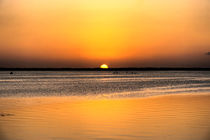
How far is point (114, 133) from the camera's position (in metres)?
10.0

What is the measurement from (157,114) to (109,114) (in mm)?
1856

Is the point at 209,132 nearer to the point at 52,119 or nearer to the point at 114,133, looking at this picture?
the point at 114,133

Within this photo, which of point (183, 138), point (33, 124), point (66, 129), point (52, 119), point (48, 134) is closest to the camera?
point (183, 138)

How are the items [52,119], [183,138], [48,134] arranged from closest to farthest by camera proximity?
[183,138]
[48,134]
[52,119]

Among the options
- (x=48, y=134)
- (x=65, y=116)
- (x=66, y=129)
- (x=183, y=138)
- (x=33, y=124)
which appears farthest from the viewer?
(x=65, y=116)

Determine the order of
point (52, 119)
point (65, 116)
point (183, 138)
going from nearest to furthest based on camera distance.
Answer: point (183, 138)
point (52, 119)
point (65, 116)

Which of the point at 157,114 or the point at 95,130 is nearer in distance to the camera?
the point at 95,130

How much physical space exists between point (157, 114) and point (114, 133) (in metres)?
4.43

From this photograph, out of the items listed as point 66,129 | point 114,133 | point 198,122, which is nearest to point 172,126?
point 198,122

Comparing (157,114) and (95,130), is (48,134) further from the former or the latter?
(157,114)

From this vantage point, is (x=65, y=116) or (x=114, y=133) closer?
(x=114, y=133)

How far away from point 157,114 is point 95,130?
424 cm

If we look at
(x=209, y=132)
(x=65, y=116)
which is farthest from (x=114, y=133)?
(x=65, y=116)

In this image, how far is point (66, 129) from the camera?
1076cm
